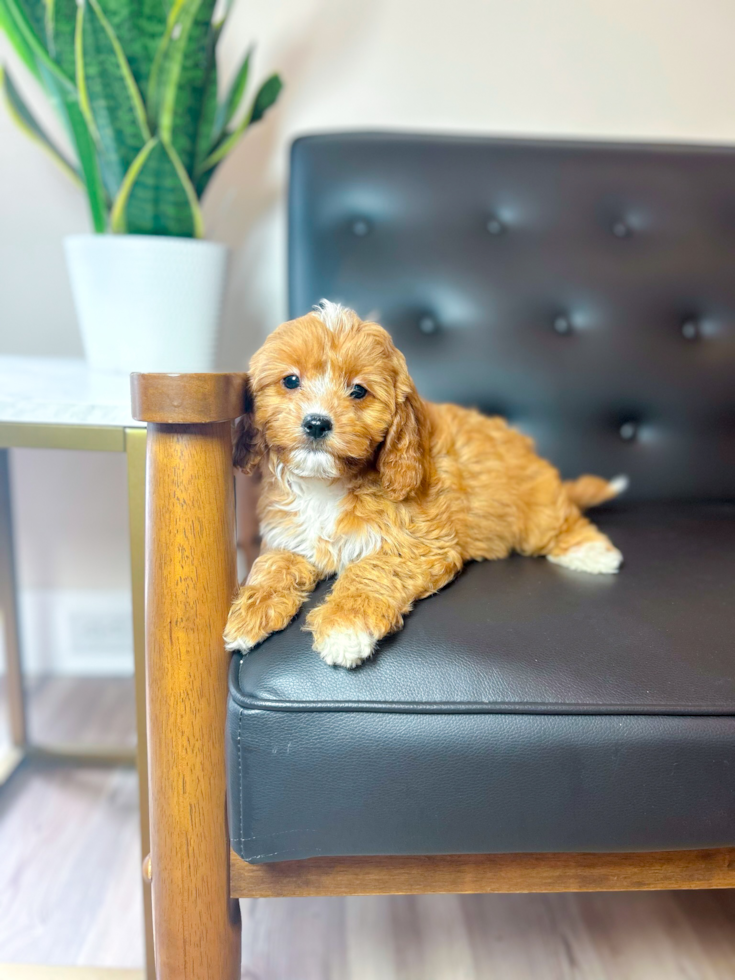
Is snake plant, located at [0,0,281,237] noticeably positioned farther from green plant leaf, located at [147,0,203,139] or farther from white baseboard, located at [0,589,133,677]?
white baseboard, located at [0,589,133,677]

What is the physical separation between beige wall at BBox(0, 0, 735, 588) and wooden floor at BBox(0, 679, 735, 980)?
124 cm

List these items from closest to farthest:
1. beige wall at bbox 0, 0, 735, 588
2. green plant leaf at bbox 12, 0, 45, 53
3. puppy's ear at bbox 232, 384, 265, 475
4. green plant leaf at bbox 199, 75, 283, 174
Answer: puppy's ear at bbox 232, 384, 265, 475, green plant leaf at bbox 12, 0, 45, 53, green plant leaf at bbox 199, 75, 283, 174, beige wall at bbox 0, 0, 735, 588

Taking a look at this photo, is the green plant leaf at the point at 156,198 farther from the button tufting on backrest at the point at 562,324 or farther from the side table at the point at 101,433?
the button tufting on backrest at the point at 562,324

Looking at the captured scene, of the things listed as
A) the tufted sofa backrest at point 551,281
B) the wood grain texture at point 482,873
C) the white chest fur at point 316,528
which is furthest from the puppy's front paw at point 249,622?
the tufted sofa backrest at point 551,281

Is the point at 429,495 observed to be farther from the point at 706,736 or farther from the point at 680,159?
the point at 680,159

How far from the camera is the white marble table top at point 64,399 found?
38.9 inches

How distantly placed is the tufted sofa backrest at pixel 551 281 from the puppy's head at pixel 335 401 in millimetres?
588

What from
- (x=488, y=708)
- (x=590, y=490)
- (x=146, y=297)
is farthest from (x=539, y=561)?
(x=146, y=297)

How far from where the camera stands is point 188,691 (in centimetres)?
83

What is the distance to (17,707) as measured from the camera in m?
1.65

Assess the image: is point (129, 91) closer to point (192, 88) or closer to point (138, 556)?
point (192, 88)

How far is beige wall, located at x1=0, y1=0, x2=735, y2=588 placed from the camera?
68.1 inches

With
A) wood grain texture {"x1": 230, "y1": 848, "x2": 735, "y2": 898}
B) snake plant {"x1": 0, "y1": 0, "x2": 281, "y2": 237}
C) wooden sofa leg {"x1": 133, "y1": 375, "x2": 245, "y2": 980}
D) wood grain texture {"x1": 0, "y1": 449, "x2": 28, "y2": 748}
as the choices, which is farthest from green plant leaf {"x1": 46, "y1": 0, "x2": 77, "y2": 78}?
wood grain texture {"x1": 230, "y1": 848, "x2": 735, "y2": 898}

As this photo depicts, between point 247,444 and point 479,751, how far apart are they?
→ 51 centimetres
